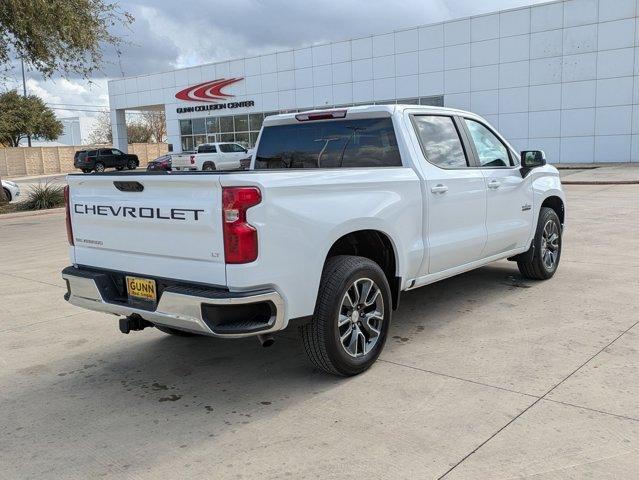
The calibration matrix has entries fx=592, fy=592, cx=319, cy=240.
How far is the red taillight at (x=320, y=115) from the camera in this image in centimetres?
523

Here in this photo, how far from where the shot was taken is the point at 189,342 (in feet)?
17.4

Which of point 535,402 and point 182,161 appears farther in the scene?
point 182,161

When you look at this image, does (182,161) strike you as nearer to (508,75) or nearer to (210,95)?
(210,95)

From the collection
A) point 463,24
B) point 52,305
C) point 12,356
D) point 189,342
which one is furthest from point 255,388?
point 463,24

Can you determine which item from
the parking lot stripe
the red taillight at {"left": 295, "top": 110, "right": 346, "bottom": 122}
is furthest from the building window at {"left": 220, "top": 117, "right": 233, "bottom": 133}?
the parking lot stripe

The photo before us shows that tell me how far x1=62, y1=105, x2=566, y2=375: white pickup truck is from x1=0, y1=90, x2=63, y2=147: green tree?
2418 inches

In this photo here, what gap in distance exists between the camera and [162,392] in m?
4.21

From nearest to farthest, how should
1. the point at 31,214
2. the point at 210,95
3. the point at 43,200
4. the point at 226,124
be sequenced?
the point at 31,214 < the point at 43,200 < the point at 226,124 < the point at 210,95

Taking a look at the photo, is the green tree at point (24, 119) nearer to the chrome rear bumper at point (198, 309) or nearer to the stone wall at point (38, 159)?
the stone wall at point (38, 159)

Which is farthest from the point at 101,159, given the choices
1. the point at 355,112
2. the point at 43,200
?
the point at 355,112

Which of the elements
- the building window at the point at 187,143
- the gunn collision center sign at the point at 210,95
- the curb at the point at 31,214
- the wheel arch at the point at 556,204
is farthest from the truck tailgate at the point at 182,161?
the wheel arch at the point at 556,204

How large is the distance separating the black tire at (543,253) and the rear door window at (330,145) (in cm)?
253

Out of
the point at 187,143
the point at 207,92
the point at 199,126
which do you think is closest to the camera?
the point at 207,92

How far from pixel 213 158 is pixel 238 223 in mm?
28437
